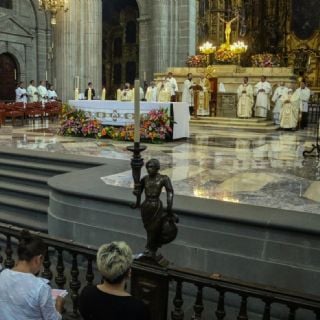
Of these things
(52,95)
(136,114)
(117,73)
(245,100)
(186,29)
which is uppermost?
(186,29)

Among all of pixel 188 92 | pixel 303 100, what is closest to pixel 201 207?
pixel 303 100

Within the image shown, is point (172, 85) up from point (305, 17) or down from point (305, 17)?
down

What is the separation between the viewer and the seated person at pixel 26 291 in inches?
114

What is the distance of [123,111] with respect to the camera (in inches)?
503

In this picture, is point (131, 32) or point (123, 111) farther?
point (131, 32)

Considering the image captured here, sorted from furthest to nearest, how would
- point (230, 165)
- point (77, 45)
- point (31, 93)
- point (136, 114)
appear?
point (31, 93) → point (77, 45) → point (230, 165) → point (136, 114)

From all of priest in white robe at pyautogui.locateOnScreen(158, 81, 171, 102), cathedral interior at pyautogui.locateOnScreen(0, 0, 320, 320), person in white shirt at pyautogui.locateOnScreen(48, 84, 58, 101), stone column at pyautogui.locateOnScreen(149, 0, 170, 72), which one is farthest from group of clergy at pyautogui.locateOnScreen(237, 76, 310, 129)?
person in white shirt at pyautogui.locateOnScreen(48, 84, 58, 101)

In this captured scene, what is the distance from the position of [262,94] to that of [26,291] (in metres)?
16.9

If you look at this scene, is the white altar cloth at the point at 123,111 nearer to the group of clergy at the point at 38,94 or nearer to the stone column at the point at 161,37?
the group of clergy at the point at 38,94

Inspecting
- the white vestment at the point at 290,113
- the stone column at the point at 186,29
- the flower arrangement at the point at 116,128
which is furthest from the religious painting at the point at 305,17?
the flower arrangement at the point at 116,128

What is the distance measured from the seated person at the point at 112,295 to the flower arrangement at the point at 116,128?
A: 29.5 ft

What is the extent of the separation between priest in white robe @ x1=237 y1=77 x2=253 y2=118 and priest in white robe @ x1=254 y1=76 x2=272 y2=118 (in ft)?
1.09

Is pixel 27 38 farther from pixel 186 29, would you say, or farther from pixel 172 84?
pixel 172 84

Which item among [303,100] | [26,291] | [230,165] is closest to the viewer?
[26,291]
